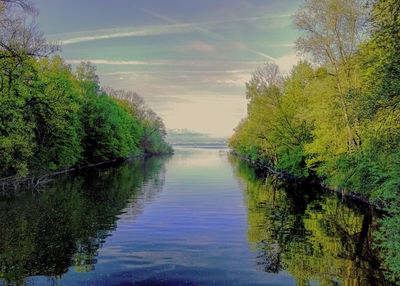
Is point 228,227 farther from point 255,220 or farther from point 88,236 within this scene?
point 88,236

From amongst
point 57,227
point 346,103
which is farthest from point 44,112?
point 346,103

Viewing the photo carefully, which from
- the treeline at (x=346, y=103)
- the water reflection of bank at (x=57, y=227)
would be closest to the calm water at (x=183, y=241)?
the water reflection of bank at (x=57, y=227)

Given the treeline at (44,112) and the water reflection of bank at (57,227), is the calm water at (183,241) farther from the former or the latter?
the treeline at (44,112)

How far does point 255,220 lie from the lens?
2216 centimetres

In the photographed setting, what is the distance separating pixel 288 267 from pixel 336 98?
70.6ft

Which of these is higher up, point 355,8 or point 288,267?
point 355,8

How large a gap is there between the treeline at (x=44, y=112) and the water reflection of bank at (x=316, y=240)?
1649cm

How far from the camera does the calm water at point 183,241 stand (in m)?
12.6

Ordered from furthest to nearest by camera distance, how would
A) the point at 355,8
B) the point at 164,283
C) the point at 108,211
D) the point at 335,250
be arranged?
the point at 355,8 < the point at 108,211 < the point at 335,250 < the point at 164,283

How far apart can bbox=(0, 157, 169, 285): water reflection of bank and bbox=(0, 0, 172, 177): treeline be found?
657cm

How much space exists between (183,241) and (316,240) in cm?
732

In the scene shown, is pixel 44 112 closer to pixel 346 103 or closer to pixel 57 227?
pixel 57 227

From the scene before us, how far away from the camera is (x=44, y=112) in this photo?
3988 cm

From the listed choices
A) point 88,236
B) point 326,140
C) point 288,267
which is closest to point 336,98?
point 326,140
